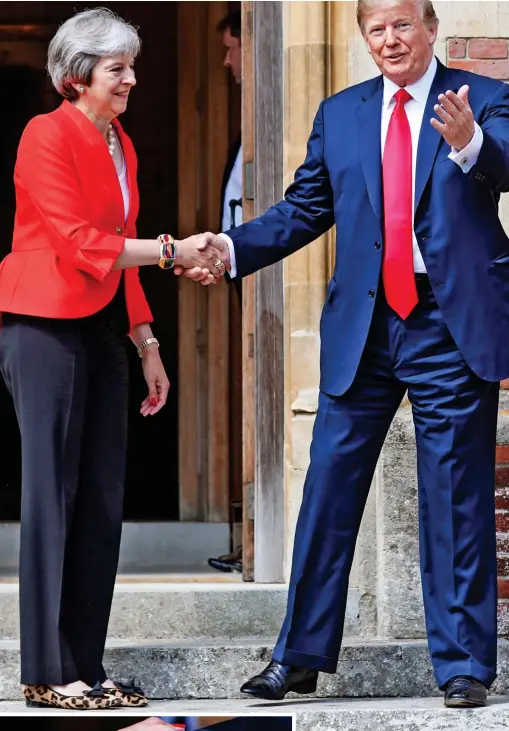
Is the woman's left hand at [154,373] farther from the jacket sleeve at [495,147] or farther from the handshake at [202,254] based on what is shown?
the jacket sleeve at [495,147]

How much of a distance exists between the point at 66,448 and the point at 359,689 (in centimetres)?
118

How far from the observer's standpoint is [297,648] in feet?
14.0

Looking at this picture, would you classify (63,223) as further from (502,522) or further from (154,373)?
(502,522)

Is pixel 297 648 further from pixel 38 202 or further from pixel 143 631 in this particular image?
pixel 38 202

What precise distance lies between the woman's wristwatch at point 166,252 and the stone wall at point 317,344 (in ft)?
3.42

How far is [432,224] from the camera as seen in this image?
4234 mm

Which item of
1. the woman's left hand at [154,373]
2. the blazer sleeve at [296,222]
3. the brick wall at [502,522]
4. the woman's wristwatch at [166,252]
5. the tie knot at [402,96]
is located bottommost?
the brick wall at [502,522]

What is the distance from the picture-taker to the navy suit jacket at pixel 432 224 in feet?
13.8

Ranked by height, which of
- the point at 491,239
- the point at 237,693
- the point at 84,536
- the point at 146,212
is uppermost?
the point at 146,212

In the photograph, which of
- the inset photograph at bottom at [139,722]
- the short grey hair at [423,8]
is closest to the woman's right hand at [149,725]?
the inset photograph at bottom at [139,722]

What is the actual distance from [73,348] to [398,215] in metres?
0.93

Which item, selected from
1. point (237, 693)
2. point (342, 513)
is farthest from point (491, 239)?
point (237, 693)

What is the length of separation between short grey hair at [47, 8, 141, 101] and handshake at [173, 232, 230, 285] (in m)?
0.52

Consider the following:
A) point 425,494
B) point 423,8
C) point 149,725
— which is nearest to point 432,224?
point 423,8
